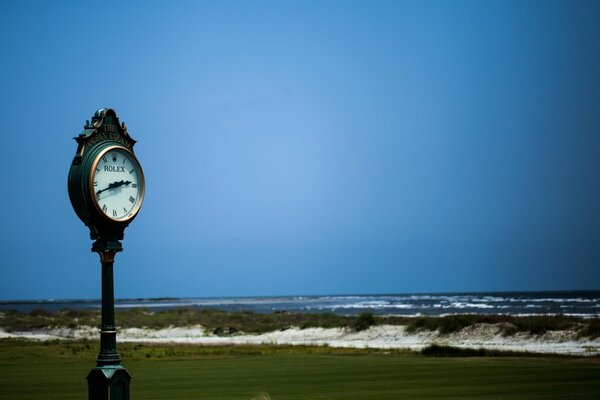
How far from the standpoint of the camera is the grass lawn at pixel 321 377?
23.2 metres

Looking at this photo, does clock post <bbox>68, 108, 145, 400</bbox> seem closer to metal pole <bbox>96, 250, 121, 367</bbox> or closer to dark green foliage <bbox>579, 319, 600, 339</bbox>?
metal pole <bbox>96, 250, 121, 367</bbox>

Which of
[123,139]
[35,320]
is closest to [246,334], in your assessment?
[35,320]

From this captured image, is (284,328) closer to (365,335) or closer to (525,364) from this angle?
(365,335)

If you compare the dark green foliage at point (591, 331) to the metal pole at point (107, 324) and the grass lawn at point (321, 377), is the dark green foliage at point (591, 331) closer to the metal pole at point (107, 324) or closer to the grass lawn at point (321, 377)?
the grass lawn at point (321, 377)

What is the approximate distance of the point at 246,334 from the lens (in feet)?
252

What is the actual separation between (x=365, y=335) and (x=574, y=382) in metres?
42.8

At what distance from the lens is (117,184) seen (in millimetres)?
14250

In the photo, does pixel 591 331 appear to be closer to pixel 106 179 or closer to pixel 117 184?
pixel 117 184

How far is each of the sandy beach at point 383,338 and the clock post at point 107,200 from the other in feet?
99.7

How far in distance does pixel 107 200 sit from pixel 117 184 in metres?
0.34

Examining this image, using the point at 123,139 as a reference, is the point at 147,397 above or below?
below

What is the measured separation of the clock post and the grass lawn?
9392 millimetres

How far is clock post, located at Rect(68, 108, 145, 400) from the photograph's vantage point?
13609mm

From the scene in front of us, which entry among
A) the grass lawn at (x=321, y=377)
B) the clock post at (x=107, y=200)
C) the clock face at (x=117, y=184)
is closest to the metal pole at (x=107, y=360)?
the clock post at (x=107, y=200)
